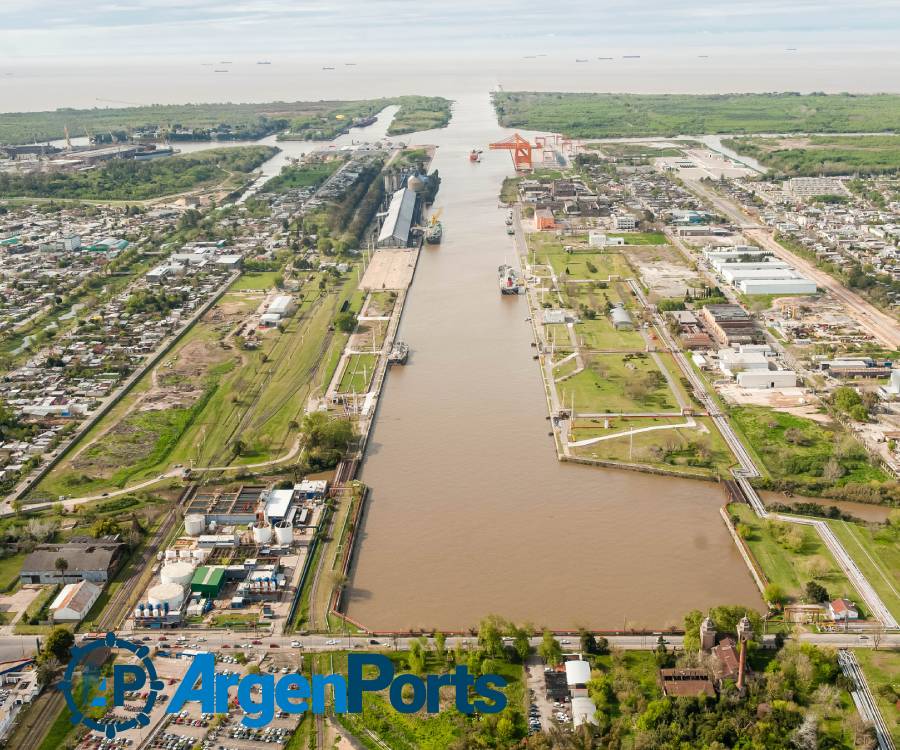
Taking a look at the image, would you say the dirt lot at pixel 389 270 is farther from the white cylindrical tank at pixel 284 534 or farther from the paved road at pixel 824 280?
the white cylindrical tank at pixel 284 534

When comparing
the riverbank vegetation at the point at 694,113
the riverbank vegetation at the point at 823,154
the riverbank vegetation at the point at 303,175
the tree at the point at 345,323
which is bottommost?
the tree at the point at 345,323

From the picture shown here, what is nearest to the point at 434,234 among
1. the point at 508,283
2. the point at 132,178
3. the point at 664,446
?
the point at 508,283

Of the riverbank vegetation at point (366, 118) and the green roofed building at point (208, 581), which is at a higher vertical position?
the riverbank vegetation at point (366, 118)

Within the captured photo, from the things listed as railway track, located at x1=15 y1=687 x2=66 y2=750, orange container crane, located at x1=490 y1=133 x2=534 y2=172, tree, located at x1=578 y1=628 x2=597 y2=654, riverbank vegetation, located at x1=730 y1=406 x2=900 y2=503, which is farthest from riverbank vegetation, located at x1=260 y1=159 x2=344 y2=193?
tree, located at x1=578 y1=628 x2=597 y2=654

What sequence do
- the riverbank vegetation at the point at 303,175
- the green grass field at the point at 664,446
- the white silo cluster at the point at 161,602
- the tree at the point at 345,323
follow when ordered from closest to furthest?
the white silo cluster at the point at 161,602
the green grass field at the point at 664,446
the tree at the point at 345,323
the riverbank vegetation at the point at 303,175

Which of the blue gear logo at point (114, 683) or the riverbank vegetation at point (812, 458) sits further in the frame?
the riverbank vegetation at point (812, 458)

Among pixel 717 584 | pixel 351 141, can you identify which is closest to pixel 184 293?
pixel 717 584

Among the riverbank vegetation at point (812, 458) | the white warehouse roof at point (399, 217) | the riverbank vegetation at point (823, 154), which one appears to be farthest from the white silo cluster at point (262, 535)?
the riverbank vegetation at point (823, 154)

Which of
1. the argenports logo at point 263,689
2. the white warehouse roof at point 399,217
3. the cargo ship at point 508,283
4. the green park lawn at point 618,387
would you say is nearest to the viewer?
the argenports logo at point 263,689
